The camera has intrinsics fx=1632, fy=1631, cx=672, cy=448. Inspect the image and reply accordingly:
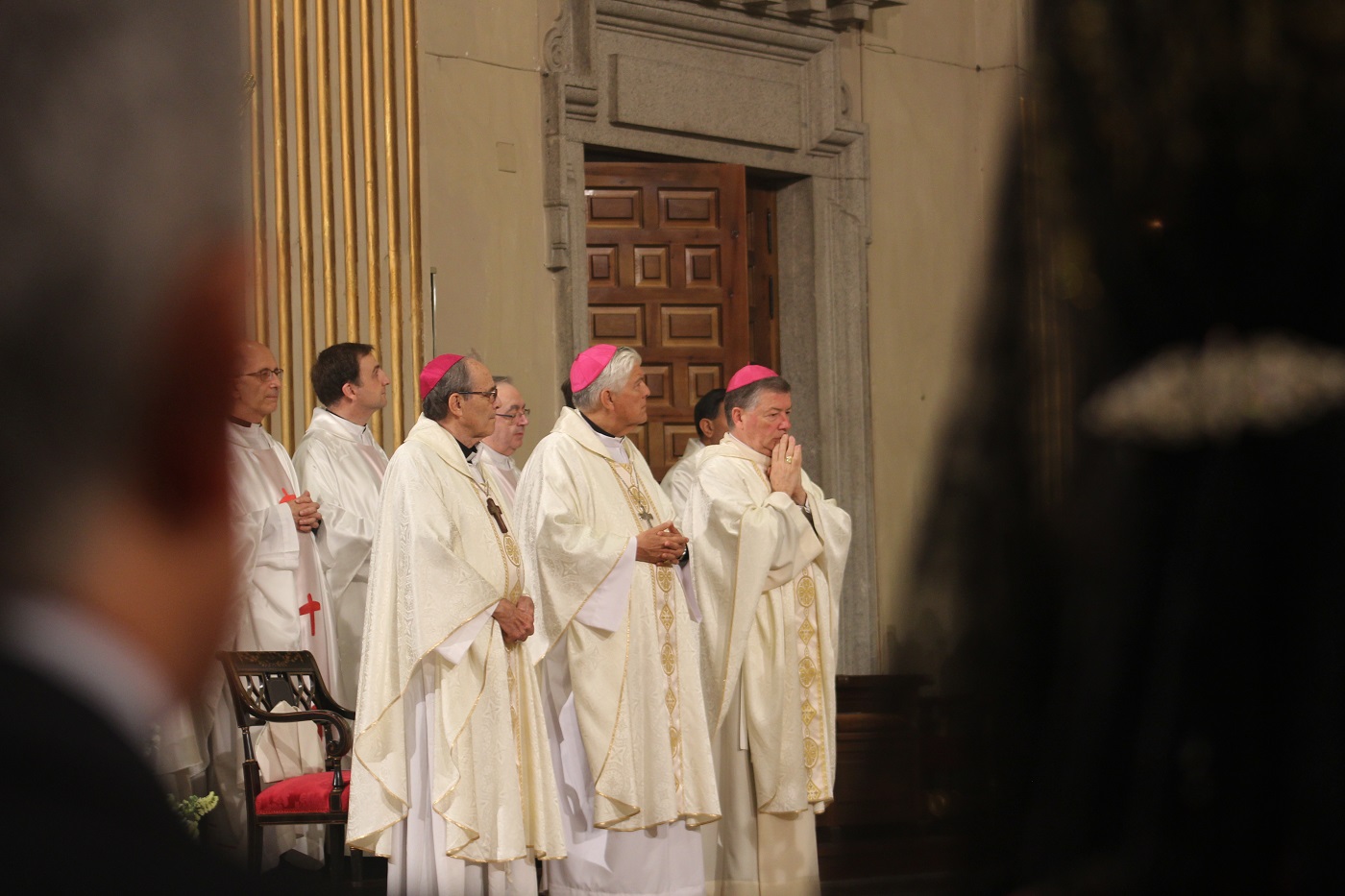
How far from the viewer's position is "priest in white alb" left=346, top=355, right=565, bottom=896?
216 inches

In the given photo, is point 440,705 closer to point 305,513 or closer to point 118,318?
point 305,513

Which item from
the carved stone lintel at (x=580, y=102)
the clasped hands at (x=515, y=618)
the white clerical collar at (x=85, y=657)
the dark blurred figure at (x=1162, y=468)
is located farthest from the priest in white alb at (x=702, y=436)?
the white clerical collar at (x=85, y=657)

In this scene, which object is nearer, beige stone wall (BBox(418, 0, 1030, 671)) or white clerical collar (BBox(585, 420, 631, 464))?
white clerical collar (BBox(585, 420, 631, 464))

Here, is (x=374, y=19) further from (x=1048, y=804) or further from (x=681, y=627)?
(x=1048, y=804)

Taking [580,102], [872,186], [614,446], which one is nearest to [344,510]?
[614,446]

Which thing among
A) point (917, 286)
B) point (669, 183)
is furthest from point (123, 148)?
point (917, 286)

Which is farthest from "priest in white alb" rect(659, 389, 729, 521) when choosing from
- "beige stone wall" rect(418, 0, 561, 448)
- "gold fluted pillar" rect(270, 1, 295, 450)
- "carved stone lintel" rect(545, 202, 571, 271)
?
"gold fluted pillar" rect(270, 1, 295, 450)

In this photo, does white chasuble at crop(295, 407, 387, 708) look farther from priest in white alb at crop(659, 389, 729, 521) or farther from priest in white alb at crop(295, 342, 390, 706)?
priest in white alb at crop(659, 389, 729, 521)

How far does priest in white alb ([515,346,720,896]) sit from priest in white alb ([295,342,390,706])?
3.29ft

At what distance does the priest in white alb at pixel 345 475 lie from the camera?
23.4 feet

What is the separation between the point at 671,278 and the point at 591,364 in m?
3.20

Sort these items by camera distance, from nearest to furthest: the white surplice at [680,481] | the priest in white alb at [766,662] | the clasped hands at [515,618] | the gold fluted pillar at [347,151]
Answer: the clasped hands at [515,618]
the priest in white alb at [766,662]
the gold fluted pillar at [347,151]
the white surplice at [680,481]

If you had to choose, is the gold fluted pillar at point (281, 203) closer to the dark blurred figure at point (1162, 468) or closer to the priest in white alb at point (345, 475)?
the priest in white alb at point (345, 475)

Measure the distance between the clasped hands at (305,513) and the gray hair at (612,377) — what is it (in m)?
1.18
